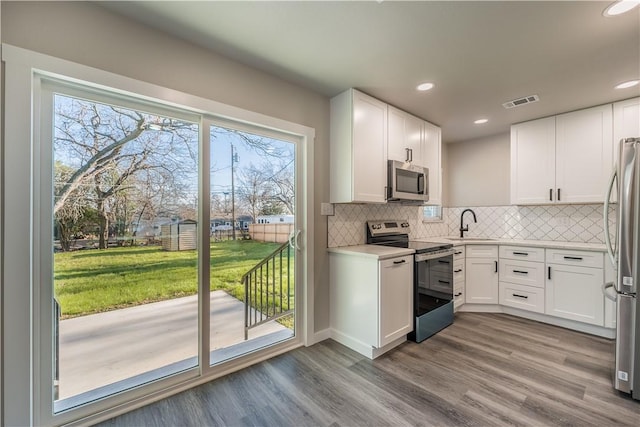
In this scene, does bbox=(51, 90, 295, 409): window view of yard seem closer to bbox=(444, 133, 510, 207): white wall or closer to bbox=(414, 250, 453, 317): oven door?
bbox=(414, 250, 453, 317): oven door

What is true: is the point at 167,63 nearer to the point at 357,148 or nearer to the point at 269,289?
the point at 357,148

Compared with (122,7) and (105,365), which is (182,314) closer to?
(105,365)

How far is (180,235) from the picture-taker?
78.4 inches

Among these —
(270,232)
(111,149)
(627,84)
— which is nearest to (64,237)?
(111,149)

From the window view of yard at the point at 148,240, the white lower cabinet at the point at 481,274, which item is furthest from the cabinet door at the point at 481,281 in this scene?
the window view of yard at the point at 148,240

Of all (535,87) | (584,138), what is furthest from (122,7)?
(584,138)

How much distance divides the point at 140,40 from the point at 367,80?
1.72 m

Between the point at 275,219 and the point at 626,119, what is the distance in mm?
3722

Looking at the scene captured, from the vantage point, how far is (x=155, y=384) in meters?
1.86

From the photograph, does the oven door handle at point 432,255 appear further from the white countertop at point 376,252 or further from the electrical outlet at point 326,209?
the electrical outlet at point 326,209

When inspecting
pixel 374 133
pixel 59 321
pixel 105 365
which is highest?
pixel 374 133

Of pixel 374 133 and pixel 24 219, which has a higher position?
A: pixel 374 133

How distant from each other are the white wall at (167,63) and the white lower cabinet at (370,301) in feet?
0.53

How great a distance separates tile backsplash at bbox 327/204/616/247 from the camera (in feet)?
9.82
